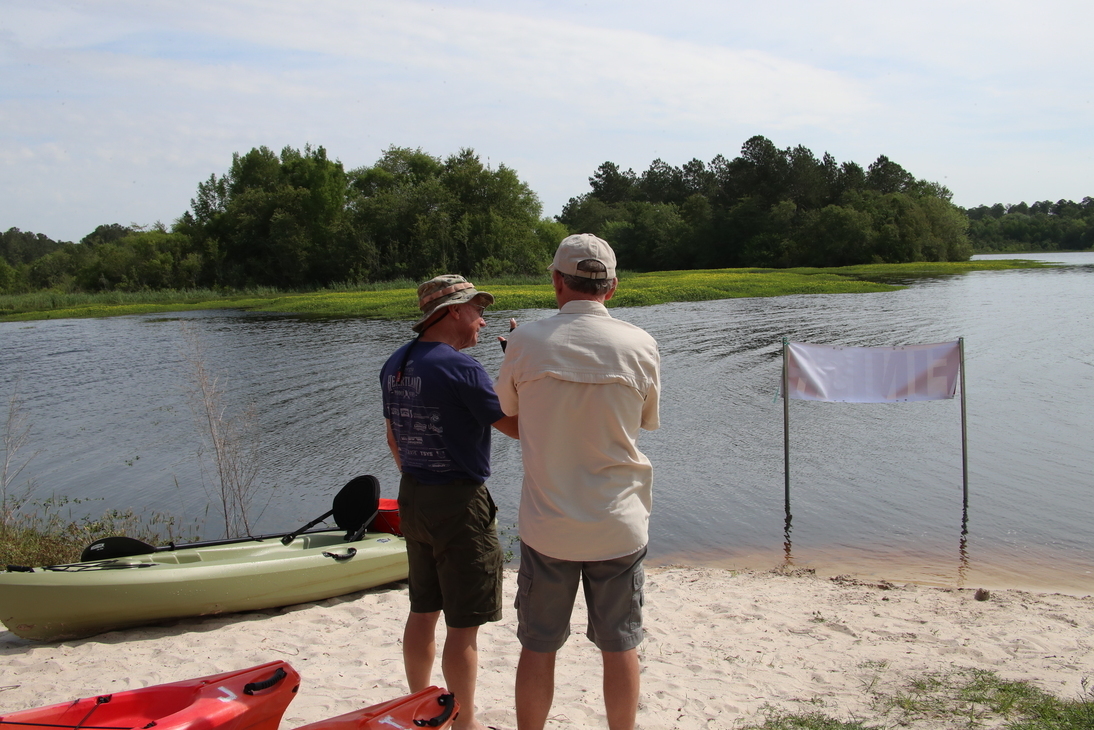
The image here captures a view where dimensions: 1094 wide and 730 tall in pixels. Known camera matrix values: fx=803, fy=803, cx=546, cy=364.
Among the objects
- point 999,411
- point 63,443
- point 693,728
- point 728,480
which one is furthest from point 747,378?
point 693,728

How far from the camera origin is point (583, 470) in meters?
2.70

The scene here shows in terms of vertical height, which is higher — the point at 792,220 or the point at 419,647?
the point at 792,220

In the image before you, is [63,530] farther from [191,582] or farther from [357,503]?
[357,503]

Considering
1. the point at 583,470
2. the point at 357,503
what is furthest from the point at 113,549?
the point at 583,470

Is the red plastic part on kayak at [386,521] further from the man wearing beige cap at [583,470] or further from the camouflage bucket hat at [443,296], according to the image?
the man wearing beige cap at [583,470]

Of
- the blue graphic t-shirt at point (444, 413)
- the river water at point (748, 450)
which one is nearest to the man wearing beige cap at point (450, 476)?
the blue graphic t-shirt at point (444, 413)

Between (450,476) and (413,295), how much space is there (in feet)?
135

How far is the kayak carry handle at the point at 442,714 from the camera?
278 cm

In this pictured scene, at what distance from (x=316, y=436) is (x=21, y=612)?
793cm

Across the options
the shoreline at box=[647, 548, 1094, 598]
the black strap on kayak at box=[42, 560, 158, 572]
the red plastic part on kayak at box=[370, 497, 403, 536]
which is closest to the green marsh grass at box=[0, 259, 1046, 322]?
the shoreline at box=[647, 548, 1094, 598]

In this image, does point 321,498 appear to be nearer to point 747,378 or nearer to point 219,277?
point 747,378

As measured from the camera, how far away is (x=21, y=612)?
16.3 feet

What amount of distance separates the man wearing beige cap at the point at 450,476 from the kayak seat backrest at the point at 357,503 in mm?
3055

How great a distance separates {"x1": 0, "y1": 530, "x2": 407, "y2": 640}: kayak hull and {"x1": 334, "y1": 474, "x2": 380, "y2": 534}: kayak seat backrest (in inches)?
5.1
